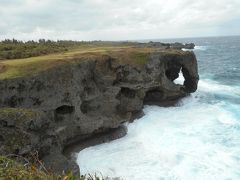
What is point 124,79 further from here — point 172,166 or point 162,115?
point 172,166

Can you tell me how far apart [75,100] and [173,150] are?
867 cm

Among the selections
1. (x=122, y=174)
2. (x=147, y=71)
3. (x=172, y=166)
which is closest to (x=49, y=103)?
(x=122, y=174)

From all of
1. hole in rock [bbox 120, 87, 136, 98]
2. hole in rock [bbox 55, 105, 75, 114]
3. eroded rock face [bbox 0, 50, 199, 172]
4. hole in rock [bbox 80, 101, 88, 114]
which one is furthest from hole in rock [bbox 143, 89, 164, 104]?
hole in rock [bbox 55, 105, 75, 114]

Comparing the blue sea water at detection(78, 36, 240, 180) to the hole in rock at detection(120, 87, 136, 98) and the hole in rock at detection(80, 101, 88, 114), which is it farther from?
the hole in rock at detection(80, 101, 88, 114)

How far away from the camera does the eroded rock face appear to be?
2362 cm

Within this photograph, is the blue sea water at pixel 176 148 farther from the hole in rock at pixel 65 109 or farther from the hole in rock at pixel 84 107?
the hole in rock at pixel 84 107

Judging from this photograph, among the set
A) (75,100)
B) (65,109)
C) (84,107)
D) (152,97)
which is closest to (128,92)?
(152,97)

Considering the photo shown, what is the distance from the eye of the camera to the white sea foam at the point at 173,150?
80.8 feet

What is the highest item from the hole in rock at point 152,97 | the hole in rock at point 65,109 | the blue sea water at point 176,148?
the hole in rock at point 65,109

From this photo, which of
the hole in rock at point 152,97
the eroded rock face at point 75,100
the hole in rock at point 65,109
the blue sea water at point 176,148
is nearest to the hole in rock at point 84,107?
the eroded rock face at point 75,100

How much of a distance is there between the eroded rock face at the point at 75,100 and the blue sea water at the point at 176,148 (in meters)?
1.78

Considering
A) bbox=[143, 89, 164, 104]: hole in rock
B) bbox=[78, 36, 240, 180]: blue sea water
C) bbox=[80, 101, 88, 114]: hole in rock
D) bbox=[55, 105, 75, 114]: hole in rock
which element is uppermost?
bbox=[55, 105, 75, 114]: hole in rock

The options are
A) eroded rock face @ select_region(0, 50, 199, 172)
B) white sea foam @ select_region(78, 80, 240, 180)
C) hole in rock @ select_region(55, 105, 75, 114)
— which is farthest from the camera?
hole in rock @ select_region(55, 105, 75, 114)

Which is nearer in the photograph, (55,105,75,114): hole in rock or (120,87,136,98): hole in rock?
(55,105,75,114): hole in rock
